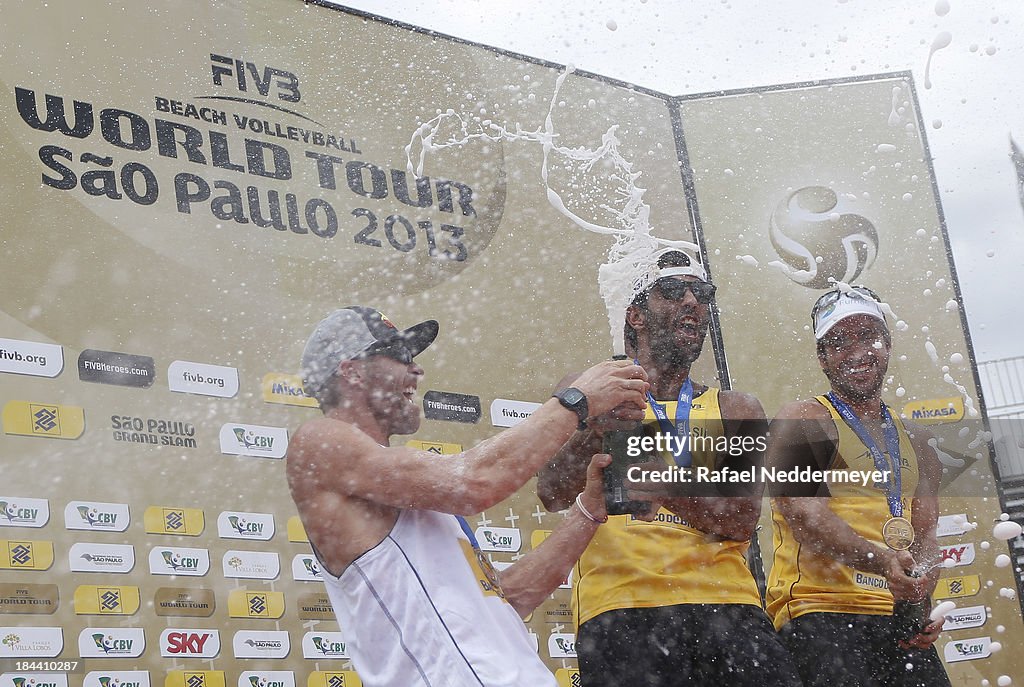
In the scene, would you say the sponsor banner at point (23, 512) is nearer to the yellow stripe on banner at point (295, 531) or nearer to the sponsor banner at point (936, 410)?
the yellow stripe on banner at point (295, 531)

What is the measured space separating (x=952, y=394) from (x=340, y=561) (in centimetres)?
194

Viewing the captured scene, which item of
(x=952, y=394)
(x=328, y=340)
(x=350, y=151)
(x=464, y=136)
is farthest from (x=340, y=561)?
(x=952, y=394)

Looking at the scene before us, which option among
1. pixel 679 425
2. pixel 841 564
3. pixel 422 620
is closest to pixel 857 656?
pixel 841 564

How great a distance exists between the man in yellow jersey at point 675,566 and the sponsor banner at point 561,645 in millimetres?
637

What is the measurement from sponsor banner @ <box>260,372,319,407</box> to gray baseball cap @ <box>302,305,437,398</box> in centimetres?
69

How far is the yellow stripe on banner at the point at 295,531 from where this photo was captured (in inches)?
88.4

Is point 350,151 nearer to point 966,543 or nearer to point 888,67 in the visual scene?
point 888,67

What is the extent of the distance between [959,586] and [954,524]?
0.19 metres

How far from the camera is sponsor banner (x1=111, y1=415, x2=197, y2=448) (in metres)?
2.06

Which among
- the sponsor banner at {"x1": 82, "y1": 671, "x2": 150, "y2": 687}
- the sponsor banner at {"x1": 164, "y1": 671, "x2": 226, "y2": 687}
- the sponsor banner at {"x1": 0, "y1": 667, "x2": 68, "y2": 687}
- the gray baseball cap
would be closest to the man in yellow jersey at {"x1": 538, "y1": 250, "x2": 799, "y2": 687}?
the gray baseball cap

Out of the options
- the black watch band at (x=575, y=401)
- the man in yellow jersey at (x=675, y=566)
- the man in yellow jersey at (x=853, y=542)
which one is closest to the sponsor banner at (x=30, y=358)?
the man in yellow jersey at (x=675, y=566)

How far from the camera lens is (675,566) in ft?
6.46

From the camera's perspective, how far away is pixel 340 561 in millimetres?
1418

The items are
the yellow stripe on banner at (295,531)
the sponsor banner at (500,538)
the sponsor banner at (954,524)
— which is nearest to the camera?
the yellow stripe on banner at (295,531)
